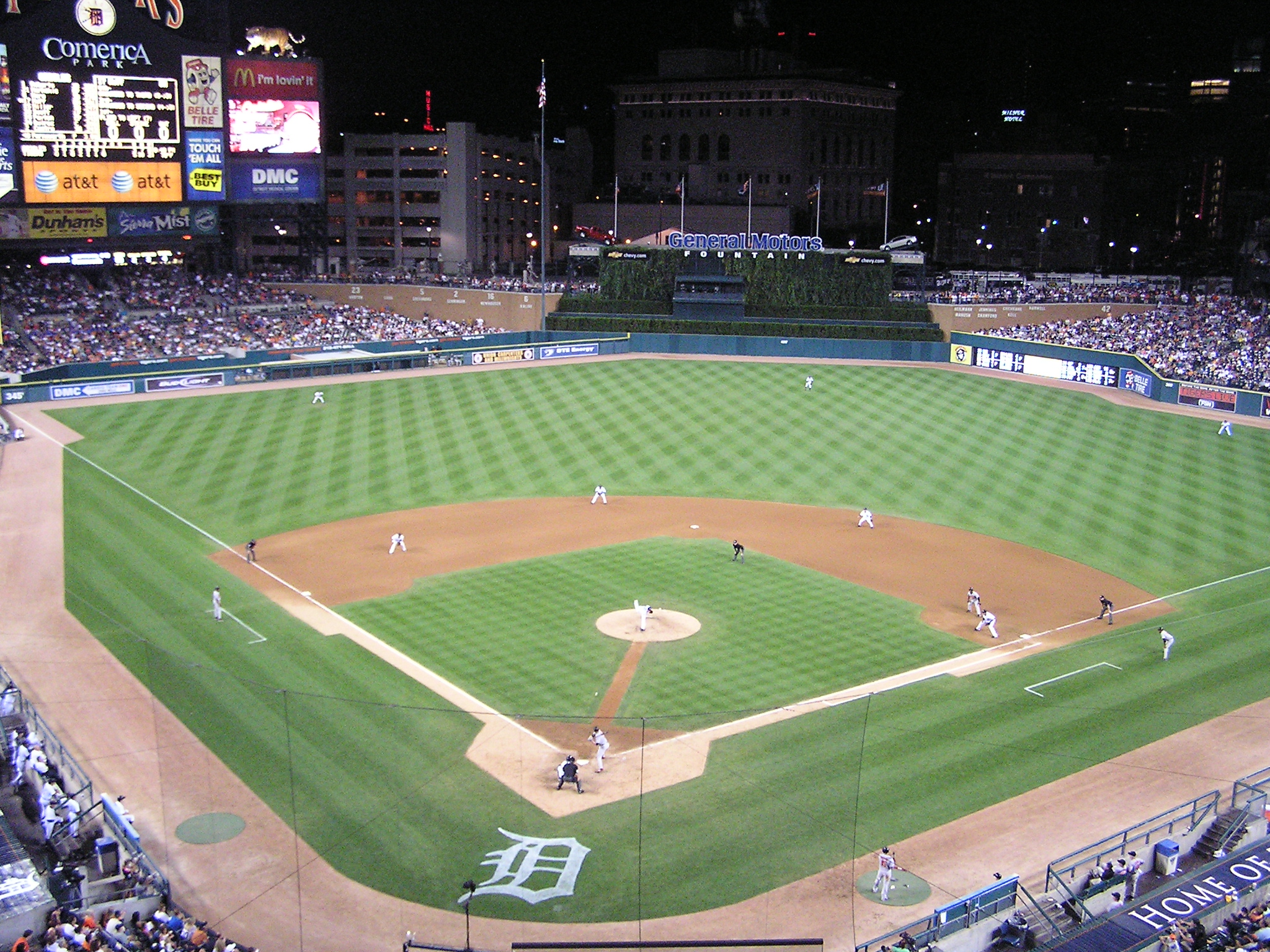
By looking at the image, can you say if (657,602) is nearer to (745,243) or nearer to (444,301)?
(745,243)

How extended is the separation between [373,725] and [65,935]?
7.60 metres

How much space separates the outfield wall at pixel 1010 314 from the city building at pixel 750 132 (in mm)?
36335

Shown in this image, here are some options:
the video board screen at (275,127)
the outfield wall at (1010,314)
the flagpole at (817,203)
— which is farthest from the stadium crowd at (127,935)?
the flagpole at (817,203)

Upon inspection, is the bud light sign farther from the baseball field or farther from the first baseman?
the first baseman

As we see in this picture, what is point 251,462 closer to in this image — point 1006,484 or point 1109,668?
point 1006,484

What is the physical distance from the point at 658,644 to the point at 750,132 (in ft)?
308

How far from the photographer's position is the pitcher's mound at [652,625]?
31.7 m

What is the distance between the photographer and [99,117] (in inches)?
2493

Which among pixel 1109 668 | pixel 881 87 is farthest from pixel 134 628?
pixel 881 87

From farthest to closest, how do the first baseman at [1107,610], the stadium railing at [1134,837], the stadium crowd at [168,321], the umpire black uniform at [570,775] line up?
the stadium crowd at [168,321]
the first baseman at [1107,610]
the umpire black uniform at [570,775]
the stadium railing at [1134,837]

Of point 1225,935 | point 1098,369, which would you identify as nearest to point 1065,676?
point 1225,935

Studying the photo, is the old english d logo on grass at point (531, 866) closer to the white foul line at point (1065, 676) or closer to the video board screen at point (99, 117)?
the white foul line at point (1065, 676)

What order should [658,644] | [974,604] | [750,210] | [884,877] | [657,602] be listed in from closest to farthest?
[884,877]
[658,644]
[974,604]
[657,602]
[750,210]

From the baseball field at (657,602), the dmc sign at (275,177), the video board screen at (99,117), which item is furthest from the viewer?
the dmc sign at (275,177)
